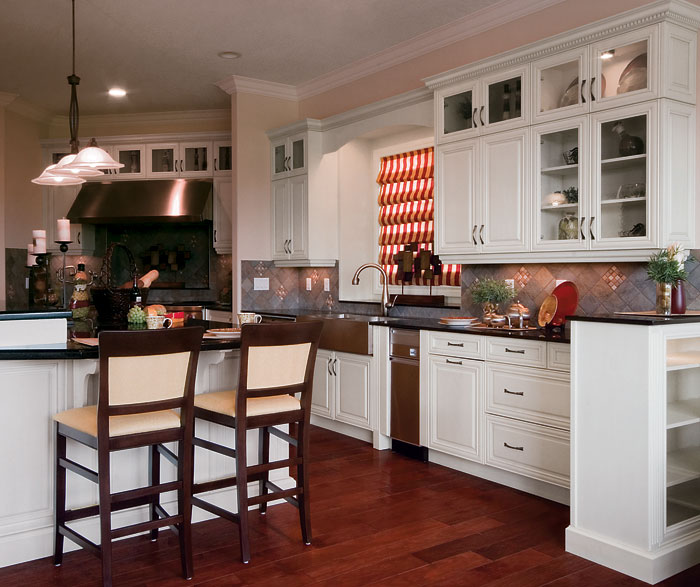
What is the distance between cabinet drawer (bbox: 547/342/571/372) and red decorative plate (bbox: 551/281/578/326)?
0.33 metres

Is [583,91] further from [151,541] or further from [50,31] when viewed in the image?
[50,31]

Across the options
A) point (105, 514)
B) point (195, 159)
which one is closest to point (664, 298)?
point (105, 514)

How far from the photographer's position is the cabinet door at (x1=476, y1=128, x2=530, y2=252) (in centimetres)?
394

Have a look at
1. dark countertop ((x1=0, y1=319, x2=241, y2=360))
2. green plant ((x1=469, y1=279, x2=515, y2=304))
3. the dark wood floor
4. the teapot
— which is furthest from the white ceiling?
the dark wood floor

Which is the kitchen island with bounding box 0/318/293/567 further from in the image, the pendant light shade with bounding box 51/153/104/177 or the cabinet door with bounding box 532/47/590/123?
the cabinet door with bounding box 532/47/590/123

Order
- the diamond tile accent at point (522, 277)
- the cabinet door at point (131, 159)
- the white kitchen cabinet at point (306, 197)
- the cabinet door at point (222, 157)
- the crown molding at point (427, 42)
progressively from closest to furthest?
the diamond tile accent at point (522, 277) < the crown molding at point (427, 42) < the white kitchen cabinet at point (306, 197) < the cabinet door at point (222, 157) < the cabinet door at point (131, 159)

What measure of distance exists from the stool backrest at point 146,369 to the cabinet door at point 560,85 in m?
2.32

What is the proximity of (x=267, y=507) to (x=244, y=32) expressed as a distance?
336 centimetres

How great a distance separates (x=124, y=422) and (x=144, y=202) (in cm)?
473

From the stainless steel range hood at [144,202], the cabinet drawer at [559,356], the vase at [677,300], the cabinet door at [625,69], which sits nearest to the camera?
the vase at [677,300]

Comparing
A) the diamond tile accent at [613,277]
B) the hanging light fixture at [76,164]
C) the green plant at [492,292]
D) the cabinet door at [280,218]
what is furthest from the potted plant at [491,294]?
the cabinet door at [280,218]

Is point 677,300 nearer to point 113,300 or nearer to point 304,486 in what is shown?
point 304,486

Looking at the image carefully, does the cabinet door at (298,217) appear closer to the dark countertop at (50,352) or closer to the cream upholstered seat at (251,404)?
the cream upholstered seat at (251,404)

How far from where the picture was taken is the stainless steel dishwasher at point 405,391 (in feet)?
14.3
